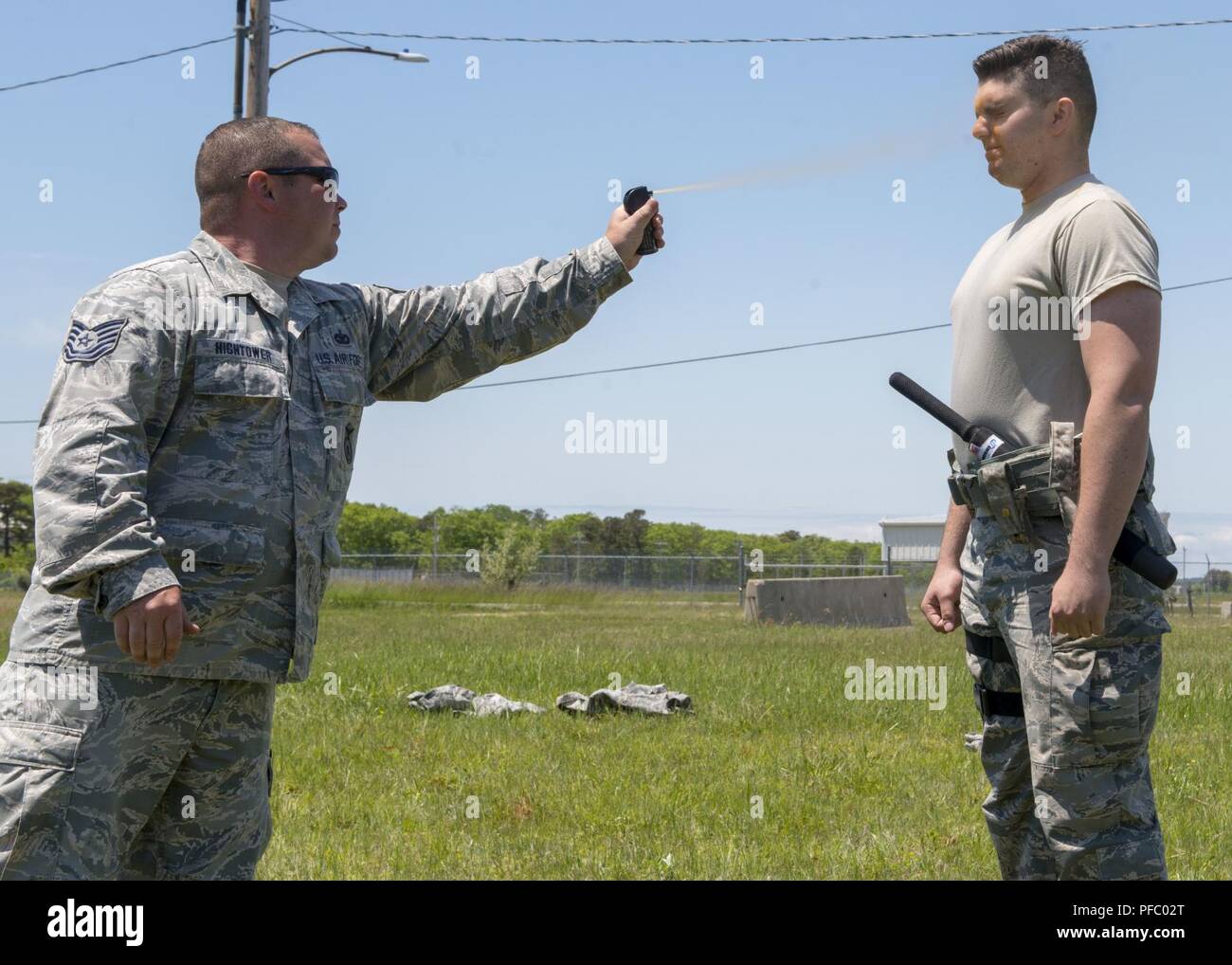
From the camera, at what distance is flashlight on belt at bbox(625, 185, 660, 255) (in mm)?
3727

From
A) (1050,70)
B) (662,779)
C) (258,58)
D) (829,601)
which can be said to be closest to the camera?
(1050,70)

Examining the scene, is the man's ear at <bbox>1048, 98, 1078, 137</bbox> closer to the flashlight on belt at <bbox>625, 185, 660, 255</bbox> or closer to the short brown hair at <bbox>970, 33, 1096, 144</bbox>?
the short brown hair at <bbox>970, 33, 1096, 144</bbox>

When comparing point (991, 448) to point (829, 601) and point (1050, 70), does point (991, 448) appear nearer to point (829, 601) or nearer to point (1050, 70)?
point (1050, 70)

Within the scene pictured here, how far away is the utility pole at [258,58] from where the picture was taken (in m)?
16.0

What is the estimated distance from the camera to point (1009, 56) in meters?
3.45

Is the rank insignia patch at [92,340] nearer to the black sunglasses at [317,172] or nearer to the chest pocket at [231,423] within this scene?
the chest pocket at [231,423]

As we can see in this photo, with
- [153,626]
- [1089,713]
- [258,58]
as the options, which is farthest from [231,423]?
[258,58]

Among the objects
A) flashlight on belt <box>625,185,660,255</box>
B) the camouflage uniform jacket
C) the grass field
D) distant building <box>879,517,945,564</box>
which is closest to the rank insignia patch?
the camouflage uniform jacket

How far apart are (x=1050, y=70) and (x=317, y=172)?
191 centimetres

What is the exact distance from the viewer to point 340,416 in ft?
11.2

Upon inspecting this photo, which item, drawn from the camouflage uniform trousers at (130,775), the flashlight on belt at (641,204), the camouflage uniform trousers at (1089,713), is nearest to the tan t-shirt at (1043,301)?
the camouflage uniform trousers at (1089,713)

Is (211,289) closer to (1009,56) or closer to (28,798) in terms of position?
(28,798)
